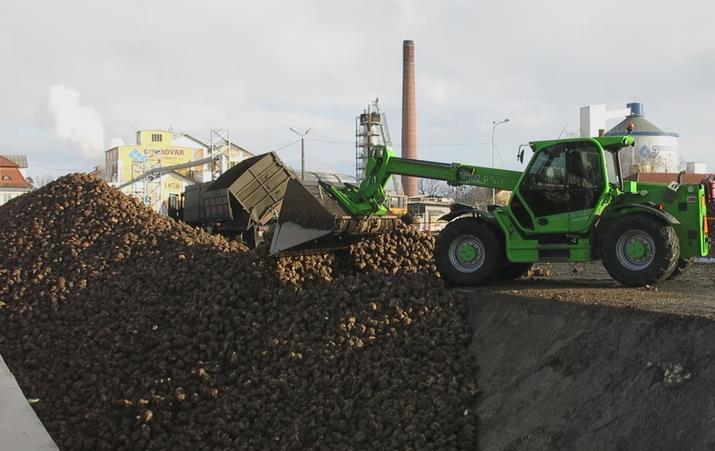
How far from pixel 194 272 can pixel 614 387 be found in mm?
5906

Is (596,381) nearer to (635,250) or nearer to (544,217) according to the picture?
(635,250)

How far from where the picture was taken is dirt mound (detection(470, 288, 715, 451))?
534cm

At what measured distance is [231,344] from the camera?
816 cm

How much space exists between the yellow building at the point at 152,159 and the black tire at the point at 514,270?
44.9 meters

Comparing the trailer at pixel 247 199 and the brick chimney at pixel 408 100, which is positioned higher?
the brick chimney at pixel 408 100

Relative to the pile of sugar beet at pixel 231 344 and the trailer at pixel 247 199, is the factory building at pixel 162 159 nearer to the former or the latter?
the trailer at pixel 247 199

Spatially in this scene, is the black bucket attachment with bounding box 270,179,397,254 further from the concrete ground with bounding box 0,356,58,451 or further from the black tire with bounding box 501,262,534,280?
the concrete ground with bounding box 0,356,58,451

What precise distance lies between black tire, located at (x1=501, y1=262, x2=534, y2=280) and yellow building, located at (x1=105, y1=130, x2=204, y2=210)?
44.9 m

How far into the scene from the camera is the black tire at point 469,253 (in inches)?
379

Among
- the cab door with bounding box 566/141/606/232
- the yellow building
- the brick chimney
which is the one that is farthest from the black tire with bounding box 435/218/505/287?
the yellow building

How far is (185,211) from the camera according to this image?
18188 mm

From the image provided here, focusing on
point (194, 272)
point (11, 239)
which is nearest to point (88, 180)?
point (11, 239)

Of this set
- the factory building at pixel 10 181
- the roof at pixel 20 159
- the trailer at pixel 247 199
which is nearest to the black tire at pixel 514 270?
the trailer at pixel 247 199

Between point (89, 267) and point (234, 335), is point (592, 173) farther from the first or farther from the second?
point (89, 267)
